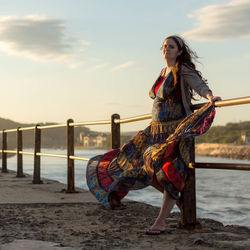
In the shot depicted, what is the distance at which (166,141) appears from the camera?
298 cm

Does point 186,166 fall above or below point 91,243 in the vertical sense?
above

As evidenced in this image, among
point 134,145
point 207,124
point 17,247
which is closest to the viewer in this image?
point 17,247

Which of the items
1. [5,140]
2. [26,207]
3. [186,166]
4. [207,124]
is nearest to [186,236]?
[186,166]

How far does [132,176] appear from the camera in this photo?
3.26 meters

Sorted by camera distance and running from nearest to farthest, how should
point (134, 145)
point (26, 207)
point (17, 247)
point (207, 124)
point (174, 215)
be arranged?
point (17, 247)
point (207, 124)
point (134, 145)
point (174, 215)
point (26, 207)

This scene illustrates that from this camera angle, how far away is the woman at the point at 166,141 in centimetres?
294

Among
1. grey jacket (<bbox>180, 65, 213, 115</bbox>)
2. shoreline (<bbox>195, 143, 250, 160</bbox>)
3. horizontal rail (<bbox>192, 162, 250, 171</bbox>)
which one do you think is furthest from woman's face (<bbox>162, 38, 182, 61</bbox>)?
shoreline (<bbox>195, 143, 250, 160</bbox>)

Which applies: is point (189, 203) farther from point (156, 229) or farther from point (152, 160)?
point (152, 160)

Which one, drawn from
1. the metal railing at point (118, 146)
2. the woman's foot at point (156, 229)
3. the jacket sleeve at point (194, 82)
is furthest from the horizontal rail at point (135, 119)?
the woman's foot at point (156, 229)

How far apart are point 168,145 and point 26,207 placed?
6.48 ft

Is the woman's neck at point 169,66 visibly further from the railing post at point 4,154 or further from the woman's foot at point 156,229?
the railing post at point 4,154

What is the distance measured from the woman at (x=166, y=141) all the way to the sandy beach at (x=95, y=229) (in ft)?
0.67

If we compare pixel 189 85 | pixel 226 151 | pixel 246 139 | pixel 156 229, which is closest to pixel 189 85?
pixel 189 85

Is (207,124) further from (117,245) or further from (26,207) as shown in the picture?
(26,207)
